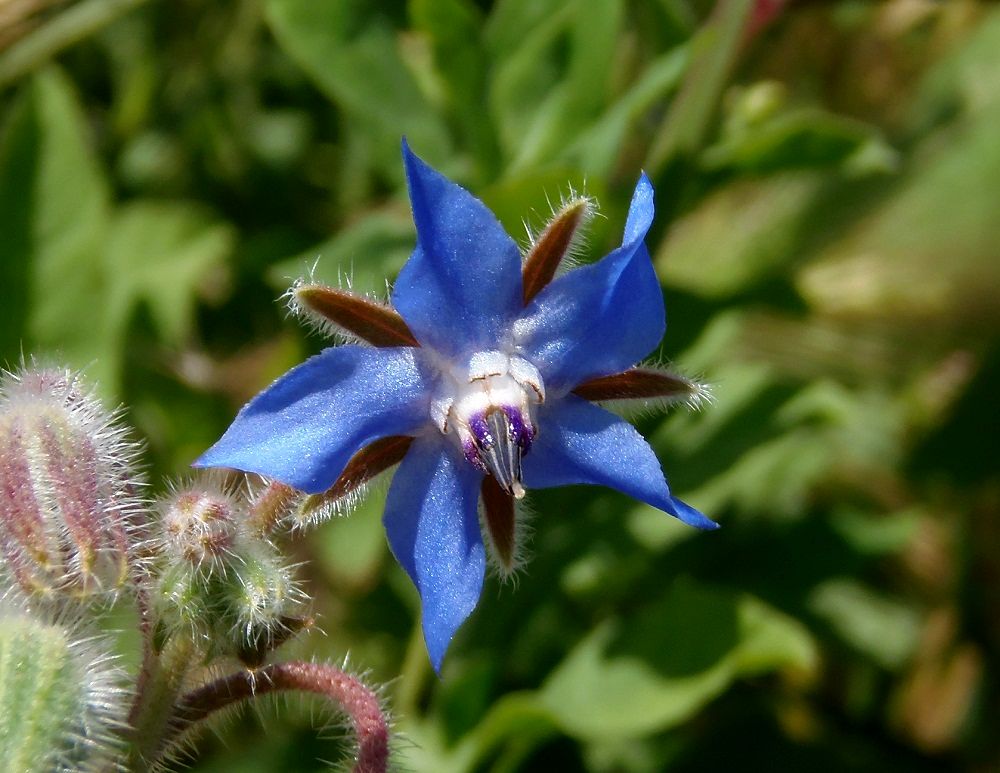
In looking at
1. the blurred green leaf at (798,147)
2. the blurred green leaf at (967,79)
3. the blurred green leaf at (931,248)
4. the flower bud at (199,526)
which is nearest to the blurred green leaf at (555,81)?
the blurred green leaf at (798,147)

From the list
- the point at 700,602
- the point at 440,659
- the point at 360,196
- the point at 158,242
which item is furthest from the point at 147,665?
the point at 360,196

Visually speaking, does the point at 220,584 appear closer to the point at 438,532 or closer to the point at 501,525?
Answer: the point at 438,532

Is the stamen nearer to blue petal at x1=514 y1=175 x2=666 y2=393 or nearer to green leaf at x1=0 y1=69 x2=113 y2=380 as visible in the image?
blue petal at x1=514 y1=175 x2=666 y2=393

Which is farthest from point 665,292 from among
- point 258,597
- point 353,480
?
point 258,597

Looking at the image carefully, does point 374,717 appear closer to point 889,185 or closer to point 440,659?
point 440,659

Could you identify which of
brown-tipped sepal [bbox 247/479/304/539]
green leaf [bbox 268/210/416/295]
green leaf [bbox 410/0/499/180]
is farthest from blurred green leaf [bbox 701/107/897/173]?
brown-tipped sepal [bbox 247/479/304/539]

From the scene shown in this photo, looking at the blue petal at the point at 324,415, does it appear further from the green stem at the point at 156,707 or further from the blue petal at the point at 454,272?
the green stem at the point at 156,707
